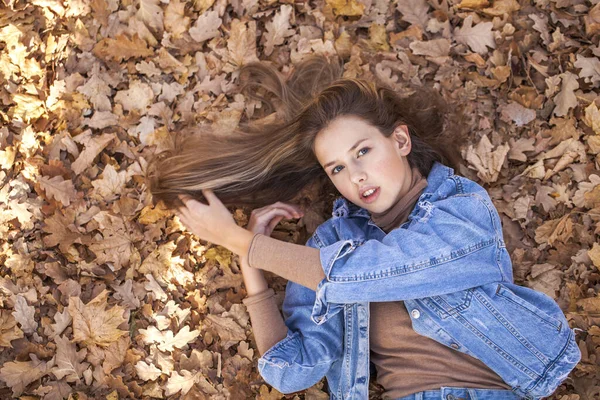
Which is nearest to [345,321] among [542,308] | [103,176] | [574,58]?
[542,308]

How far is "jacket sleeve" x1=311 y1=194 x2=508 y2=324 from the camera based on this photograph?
9.27 ft

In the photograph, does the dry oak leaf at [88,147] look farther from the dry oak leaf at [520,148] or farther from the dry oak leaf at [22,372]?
the dry oak leaf at [520,148]

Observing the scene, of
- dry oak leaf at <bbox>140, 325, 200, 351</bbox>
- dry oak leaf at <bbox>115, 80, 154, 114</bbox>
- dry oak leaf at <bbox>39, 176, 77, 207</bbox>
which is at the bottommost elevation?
dry oak leaf at <bbox>140, 325, 200, 351</bbox>

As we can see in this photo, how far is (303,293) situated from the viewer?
3.41 metres

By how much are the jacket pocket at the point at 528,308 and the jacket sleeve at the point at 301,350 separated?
3.09 feet

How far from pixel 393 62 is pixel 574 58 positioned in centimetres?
123

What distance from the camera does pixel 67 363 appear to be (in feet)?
11.2

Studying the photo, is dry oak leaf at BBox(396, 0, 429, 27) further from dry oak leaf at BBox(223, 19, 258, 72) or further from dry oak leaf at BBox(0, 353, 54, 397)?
dry oak leaf at BBox(0, 353, 54, 397)

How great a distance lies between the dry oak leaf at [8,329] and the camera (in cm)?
339

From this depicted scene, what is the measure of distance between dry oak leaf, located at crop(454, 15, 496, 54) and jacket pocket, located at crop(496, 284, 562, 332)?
187cm

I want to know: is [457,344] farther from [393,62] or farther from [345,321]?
[393,62]

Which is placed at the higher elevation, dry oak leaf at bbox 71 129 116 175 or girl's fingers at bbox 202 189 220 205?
dry oak leaf at bbox 71 129 116 175

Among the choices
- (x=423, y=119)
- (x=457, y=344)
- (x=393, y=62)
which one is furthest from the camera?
(x=393, y=62)

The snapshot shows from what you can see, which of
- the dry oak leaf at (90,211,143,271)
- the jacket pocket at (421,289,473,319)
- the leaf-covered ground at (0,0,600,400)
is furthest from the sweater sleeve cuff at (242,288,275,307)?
the jacket pocket at (421,289,473,319)
